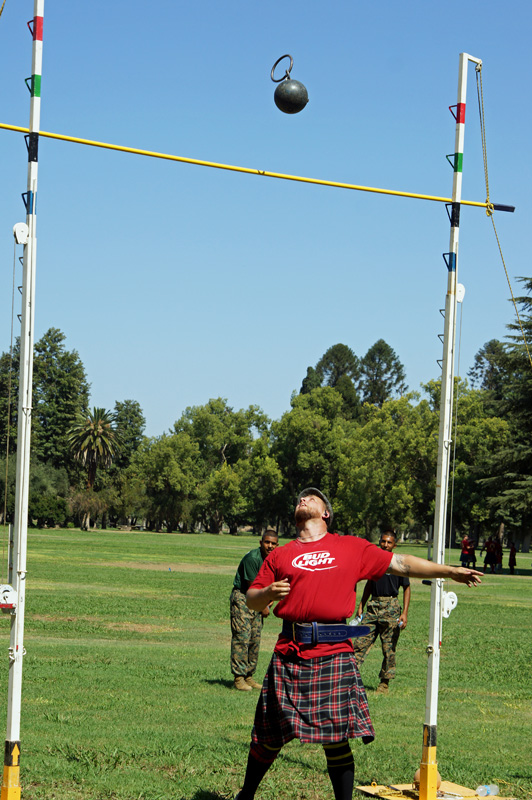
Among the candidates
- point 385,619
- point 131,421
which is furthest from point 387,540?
point 131,421

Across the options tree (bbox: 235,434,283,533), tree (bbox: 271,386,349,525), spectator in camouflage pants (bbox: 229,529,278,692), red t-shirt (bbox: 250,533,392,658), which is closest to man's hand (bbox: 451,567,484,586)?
red t-shirt (bbox: 250,533,392,658)

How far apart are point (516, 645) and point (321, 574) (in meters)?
14.5

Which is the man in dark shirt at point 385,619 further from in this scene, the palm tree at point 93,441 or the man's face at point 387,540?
the palm tree at point 93,441

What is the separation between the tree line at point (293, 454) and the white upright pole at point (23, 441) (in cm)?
4780

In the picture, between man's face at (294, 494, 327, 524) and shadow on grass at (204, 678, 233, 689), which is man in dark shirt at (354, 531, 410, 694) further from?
man's face at (294, 494, 327, 524)

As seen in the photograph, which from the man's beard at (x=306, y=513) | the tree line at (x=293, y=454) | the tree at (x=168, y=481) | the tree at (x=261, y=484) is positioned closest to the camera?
the man's beard at (x=306, y=513)

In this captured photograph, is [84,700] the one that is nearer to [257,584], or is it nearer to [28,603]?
[257,584]

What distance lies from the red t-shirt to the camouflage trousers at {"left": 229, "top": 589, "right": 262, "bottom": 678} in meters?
6.37

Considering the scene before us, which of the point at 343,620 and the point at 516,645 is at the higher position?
the point at 343,620

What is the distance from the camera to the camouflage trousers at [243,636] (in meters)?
12.3

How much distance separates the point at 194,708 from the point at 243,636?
1682 mm

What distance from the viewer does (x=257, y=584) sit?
6.07 meters

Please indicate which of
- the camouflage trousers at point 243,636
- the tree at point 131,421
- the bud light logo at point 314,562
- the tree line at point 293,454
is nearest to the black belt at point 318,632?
the bud light logo at point 314,562

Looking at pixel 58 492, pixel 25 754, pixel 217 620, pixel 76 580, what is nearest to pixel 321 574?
pixel 25 754
